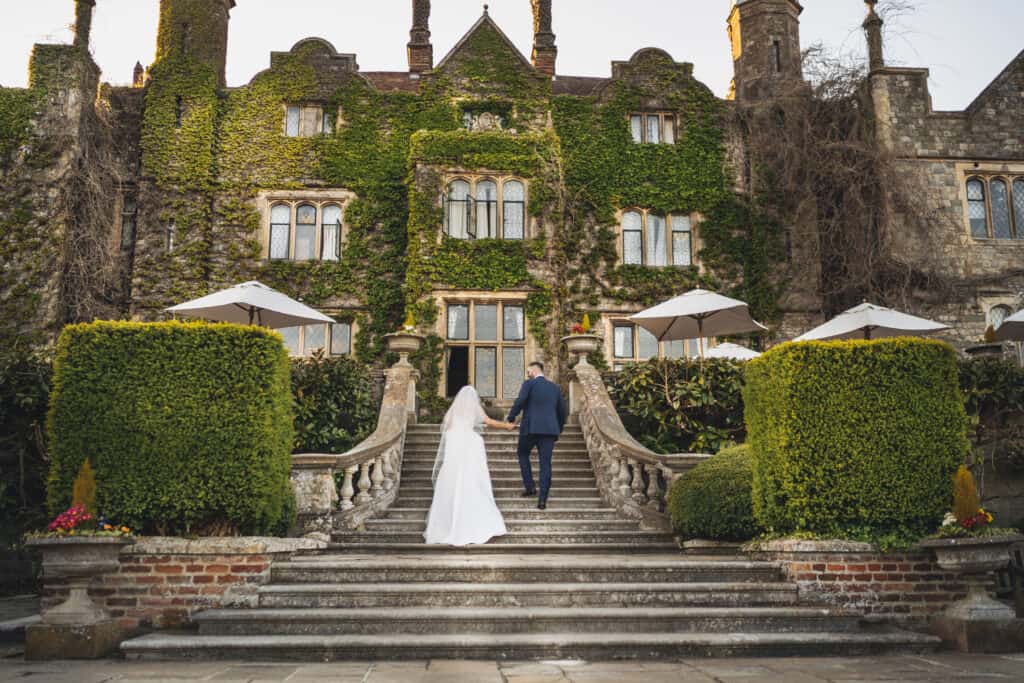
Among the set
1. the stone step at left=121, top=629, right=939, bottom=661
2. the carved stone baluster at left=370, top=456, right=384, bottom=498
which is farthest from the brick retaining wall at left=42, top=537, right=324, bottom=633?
the carved stone baluster at left=370, top=456, right=384, bottom=498

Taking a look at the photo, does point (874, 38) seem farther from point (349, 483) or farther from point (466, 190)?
point (349, 483)

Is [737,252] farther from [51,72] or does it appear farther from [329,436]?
[51,72]

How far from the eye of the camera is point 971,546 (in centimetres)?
689

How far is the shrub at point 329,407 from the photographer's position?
42.2 feet

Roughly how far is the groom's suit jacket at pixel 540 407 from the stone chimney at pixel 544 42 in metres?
14.2

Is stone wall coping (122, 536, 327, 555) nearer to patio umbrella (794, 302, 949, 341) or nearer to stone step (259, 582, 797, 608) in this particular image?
stone step (259, 582, 797, 608)

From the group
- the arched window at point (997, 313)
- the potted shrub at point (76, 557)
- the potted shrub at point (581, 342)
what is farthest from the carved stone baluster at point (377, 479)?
the arched window at point (997, 313)

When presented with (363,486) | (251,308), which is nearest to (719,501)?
(363,486)

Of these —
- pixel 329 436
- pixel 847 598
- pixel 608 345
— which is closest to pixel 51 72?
pixel 329 436

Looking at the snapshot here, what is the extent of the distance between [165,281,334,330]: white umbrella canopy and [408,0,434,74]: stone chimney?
1184 centimetres

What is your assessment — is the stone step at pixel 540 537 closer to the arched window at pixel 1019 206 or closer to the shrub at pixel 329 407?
the shrub at pixel 329 407

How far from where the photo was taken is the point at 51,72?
18.7 m

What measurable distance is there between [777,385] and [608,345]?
12049mm

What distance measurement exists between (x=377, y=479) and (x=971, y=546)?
663 centimetres
